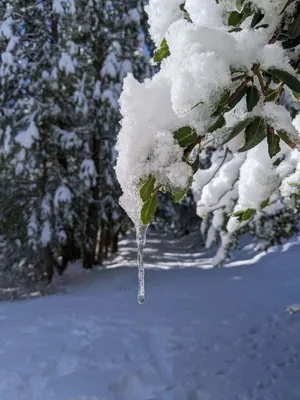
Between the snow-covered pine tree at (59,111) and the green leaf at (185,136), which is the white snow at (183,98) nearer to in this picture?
the green leaf at (185,136)

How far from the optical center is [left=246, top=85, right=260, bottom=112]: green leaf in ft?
2.78

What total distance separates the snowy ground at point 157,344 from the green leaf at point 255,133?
3.36 m

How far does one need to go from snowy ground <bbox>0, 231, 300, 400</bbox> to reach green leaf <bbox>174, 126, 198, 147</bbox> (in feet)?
11.2

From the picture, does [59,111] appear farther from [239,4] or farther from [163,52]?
[239,4]

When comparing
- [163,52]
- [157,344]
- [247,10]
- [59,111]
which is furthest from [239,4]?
[59,111]

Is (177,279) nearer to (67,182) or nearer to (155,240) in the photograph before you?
(67,182)

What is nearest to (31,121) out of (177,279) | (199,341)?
(177,279)

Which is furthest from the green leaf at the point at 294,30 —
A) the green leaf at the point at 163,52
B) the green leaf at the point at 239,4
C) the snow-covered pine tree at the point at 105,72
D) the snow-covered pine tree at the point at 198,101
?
the snow-covered pine tree at the point at 105,72

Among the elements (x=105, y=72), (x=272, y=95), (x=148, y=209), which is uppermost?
(x=105, y=72)

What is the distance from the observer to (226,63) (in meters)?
0.76

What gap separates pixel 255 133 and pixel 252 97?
0.23 ft

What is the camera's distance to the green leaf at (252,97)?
2.78ft

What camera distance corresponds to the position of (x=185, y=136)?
0.76 meters

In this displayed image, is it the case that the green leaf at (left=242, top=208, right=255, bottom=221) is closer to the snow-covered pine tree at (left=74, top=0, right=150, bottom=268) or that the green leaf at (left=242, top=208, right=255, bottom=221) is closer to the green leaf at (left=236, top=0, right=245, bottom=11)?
the green leaf at (left=236, top=0, right=245, bottom=11)
